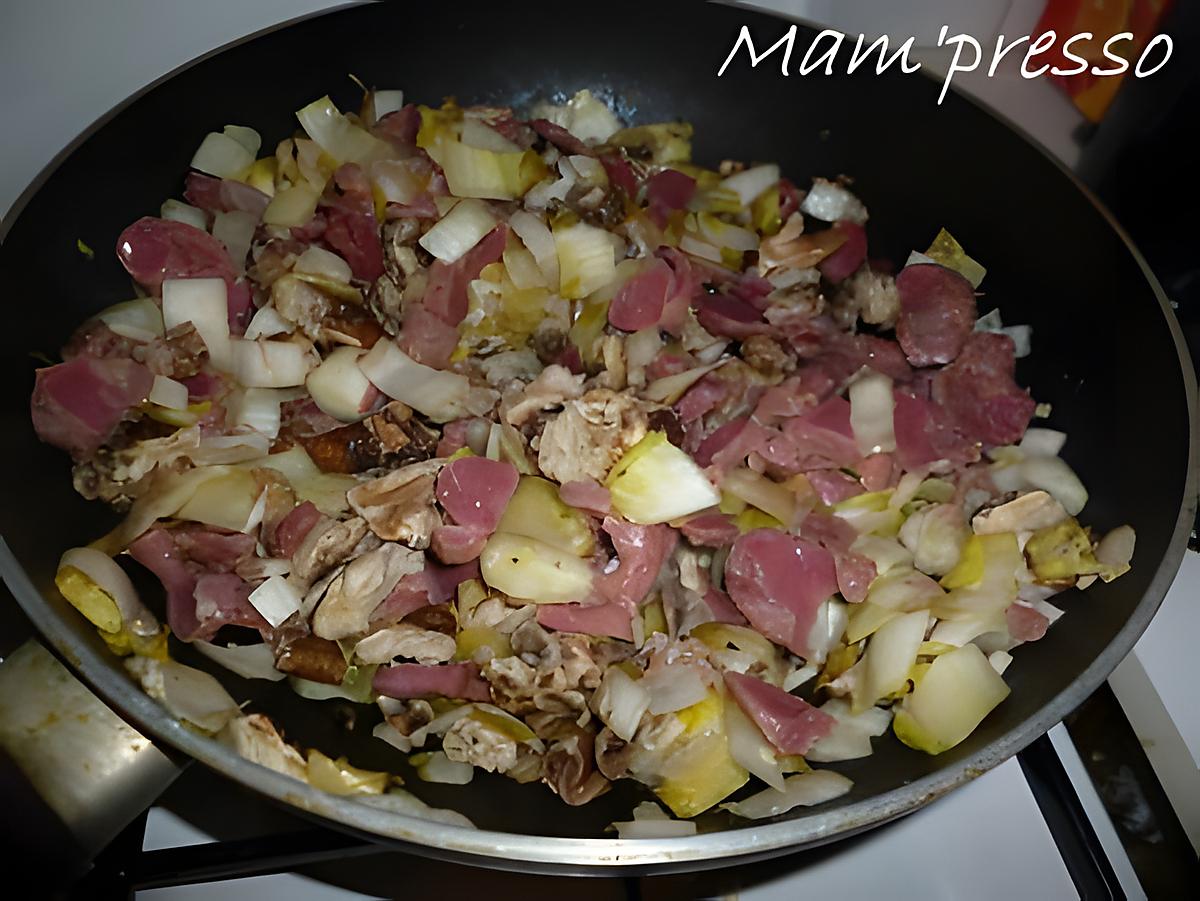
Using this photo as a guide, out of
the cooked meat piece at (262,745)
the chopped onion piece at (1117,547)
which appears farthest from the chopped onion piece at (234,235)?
the chopped onion piece at (1117,547)

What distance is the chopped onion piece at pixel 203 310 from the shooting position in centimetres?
122

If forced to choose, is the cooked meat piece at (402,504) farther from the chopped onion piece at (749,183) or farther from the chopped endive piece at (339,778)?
the chopped onion piece at (749,183)

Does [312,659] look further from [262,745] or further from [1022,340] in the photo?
[1022,340]

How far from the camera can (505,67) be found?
1.53m

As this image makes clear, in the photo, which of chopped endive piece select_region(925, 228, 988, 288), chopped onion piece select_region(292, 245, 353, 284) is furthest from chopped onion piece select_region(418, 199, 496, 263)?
chopped endive piece select_region(925, 228, 988, 288)

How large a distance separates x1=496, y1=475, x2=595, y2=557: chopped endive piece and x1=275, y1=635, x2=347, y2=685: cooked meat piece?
225 mm

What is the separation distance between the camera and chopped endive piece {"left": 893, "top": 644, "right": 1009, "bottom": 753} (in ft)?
3.26

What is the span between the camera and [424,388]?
1.21 meters

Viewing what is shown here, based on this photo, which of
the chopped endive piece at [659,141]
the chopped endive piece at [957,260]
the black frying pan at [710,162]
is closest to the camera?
the black frying pan at [710,162]

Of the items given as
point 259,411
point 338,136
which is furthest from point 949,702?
point 338,136

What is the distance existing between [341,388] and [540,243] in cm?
33

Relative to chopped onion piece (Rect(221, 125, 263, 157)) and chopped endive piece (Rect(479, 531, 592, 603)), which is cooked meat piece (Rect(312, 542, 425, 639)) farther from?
chopped onion piece (Rect(221, 125, 263, 157))

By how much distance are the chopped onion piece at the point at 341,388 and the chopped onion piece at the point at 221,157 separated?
13.6 inches

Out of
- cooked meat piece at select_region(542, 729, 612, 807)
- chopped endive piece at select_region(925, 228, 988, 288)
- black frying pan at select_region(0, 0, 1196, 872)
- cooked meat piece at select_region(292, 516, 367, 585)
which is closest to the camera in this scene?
black frying pan at select_region(0, 0, 1196, 872)
